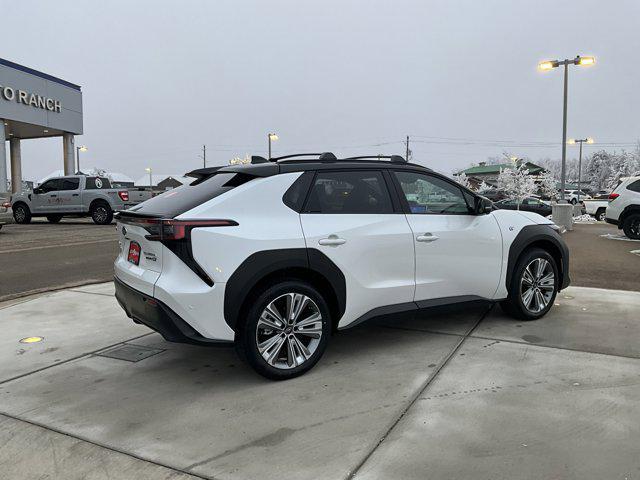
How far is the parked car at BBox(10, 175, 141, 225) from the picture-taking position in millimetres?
20078

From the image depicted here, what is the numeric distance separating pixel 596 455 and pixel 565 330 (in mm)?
2476

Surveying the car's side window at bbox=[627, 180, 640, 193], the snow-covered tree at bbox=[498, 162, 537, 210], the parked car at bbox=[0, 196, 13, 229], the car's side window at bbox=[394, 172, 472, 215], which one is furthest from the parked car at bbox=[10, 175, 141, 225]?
the snow-covered tree at bbox=[498, 162, 537, 210]

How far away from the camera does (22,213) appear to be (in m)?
21.0

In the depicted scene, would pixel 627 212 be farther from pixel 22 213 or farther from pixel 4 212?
pixel 22 213

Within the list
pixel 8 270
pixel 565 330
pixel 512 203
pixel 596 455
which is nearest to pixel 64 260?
pixel 8 270

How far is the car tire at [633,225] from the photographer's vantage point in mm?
13898

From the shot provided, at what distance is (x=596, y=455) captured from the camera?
282cm

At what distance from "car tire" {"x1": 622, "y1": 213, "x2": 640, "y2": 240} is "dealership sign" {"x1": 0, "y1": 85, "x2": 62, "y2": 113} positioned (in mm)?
28619

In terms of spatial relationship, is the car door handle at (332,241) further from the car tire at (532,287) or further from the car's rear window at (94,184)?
the car's rear window at (94,184)

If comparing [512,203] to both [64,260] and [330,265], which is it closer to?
[64,260]

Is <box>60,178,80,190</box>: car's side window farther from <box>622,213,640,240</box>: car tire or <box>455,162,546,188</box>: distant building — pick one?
<box>455,162,546,188</box>: distant building

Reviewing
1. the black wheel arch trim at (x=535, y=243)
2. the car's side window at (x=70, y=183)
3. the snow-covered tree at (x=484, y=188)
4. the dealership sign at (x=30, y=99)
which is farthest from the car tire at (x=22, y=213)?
the snow-covered tree at (x=484, y=188)

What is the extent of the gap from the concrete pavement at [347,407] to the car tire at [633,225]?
1005cm

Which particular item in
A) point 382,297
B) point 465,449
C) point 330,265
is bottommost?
point 465,449
